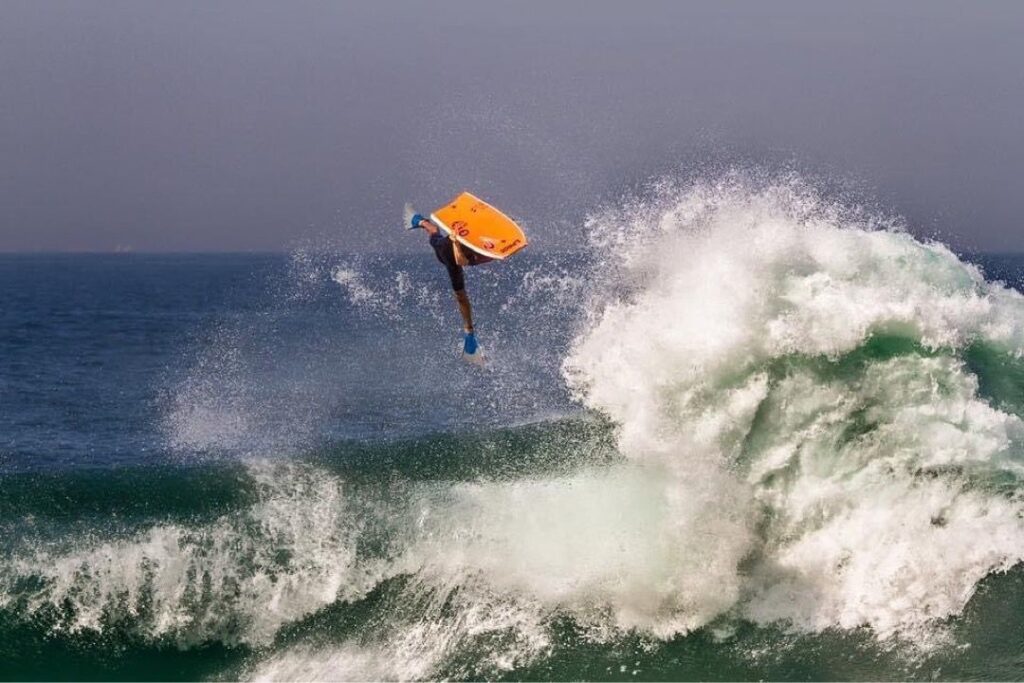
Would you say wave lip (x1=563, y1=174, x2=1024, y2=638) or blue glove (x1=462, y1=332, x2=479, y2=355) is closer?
wave lip (x1=563, y1=174, x2=1024, y2=638)

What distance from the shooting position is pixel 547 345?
2980 centimetres

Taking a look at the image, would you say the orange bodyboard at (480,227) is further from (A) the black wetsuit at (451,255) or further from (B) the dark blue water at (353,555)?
(B) the dark blue water at (353,555)

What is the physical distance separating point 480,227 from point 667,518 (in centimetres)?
→ 522

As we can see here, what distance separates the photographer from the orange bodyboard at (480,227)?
544 inches

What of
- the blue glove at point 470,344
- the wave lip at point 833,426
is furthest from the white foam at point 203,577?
the wave lip at point 833,426

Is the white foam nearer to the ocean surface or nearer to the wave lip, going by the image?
the ocean surface

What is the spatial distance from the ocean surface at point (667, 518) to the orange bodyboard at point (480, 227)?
6.15 ft

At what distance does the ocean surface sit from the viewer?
10.9 meters

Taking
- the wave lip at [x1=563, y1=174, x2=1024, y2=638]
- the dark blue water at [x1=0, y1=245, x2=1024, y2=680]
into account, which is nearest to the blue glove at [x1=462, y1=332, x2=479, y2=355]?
the dark blue water at [x1=0, y1=245, x2=1024, y2=680]

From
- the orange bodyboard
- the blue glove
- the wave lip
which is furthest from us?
the blue glove

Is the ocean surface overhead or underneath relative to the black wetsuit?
underneath

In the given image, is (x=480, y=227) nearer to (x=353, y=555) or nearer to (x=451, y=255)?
(x=451, y=255)

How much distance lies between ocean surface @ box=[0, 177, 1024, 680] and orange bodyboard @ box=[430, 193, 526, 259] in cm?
188

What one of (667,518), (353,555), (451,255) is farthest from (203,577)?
(667,518)
